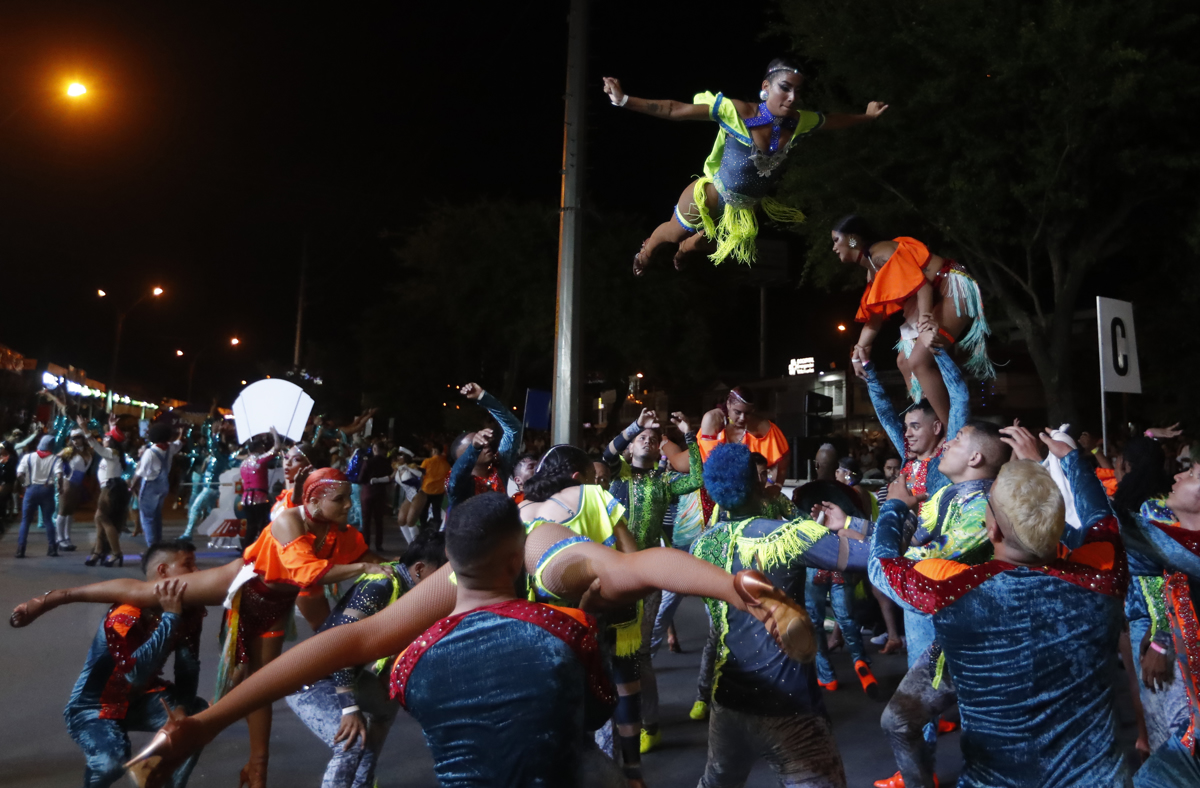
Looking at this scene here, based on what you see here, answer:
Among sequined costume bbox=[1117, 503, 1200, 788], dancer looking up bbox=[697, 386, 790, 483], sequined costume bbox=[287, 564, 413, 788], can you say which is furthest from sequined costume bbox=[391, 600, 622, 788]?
dancer looking up bbox=[697, 386, 790, 483]

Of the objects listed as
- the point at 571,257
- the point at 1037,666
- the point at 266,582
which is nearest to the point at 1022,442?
the point at 1037,666

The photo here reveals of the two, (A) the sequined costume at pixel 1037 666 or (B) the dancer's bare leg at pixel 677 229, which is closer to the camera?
(A) the sequined costume at pixel 1037 666

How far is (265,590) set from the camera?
411 cm

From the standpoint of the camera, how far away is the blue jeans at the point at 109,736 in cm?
359

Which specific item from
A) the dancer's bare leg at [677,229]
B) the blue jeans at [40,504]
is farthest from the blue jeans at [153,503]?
the dancer's bare leg at [677,229]

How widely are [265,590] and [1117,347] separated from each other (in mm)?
6832

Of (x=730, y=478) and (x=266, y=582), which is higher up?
Result: (x=730, y=478)

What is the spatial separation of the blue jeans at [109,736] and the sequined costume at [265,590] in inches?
14.6

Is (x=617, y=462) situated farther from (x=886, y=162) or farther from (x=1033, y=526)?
(x=886, y=162)

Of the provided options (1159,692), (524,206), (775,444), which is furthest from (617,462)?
(524,206)

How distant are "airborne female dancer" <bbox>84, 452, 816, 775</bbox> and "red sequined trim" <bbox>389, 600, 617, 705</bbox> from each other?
15 centimetres

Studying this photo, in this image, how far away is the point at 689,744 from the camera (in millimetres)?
5344

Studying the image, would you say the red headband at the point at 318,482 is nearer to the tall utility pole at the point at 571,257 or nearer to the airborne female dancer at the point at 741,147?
the airborne female dancer at the point at 741,147

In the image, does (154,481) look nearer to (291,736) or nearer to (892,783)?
(291,736)
